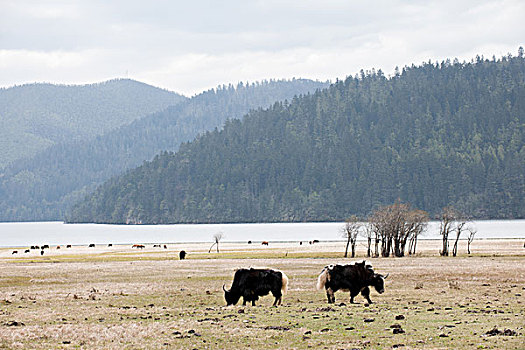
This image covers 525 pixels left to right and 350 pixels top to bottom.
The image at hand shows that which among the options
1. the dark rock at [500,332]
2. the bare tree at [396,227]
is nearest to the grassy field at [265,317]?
the dark rock at [500,332]

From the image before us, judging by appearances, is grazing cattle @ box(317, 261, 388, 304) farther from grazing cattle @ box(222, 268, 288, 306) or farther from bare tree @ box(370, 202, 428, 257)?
bare tree @ box(370, 202, 428, 257)

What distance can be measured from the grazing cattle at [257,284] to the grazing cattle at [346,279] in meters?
1.67

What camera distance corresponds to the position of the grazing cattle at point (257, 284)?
2911cm

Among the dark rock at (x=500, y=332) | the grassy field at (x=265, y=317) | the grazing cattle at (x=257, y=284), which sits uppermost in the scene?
the grazing cattle at (x=257, y=284)

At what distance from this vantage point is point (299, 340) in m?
20.0

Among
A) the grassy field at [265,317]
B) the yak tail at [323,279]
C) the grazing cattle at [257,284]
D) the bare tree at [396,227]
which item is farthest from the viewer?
the bare tree at [396,227]

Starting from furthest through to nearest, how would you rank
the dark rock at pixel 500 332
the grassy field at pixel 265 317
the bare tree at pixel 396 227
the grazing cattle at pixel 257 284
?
the bare tree at pixel 396 227 < the grazing cattle at pixel 257 284 < the grassy field at pixel 265 317 < the dark rock at pixel 500 332

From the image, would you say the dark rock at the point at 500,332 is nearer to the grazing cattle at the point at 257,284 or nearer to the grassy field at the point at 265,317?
the grassy field at the point at 265,317

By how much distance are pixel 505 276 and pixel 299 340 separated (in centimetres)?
2675

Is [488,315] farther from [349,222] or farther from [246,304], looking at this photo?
[349,222]

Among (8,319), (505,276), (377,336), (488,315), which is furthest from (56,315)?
(505,276)

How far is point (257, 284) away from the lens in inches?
1148

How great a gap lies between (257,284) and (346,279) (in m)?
3.63

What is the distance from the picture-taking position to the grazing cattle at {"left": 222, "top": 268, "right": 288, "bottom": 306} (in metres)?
29.1
